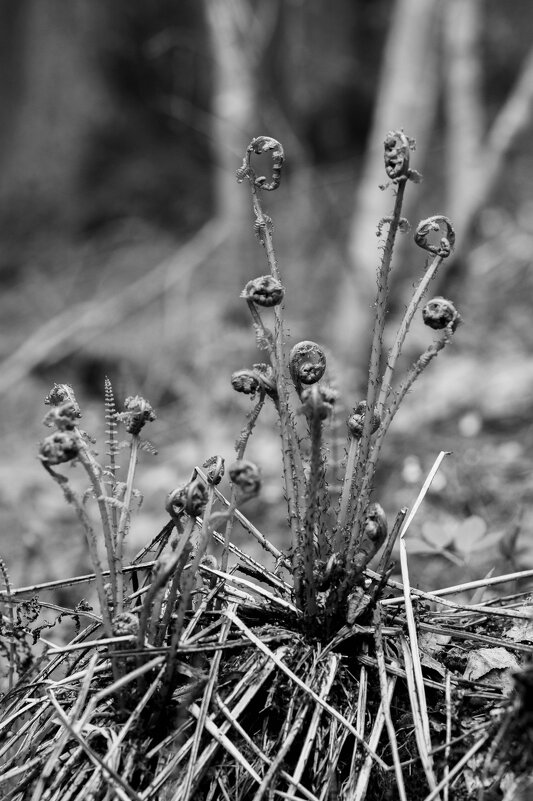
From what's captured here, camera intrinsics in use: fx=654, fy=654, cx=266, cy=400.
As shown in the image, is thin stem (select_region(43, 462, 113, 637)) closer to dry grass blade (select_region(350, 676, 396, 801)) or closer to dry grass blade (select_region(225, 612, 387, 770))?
dry grass blade (select_region(225, 612, 387, 770))

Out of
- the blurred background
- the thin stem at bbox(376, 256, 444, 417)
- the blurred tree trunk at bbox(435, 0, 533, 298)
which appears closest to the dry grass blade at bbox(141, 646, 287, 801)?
the thin stem at bbox(376, 256, 444, 417)

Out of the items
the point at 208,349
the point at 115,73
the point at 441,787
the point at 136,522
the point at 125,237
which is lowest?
the point at 441,787

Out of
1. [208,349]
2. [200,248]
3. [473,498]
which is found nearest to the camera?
[473,498]

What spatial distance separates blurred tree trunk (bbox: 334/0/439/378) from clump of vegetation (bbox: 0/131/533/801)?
454cm

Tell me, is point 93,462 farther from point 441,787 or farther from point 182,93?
point 182,93

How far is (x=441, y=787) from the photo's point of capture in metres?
1.10

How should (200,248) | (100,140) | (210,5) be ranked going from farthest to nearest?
(100,140)
(200,248)
(210,5)

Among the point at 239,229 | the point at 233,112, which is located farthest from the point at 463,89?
the point at 239,229

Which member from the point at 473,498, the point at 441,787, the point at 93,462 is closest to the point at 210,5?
the point at 473,498

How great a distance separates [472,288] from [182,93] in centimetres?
577

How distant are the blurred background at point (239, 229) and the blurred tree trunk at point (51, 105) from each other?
29 mm

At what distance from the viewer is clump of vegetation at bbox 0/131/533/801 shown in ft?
3.80

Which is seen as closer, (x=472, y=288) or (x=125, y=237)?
(x=472, y=288)

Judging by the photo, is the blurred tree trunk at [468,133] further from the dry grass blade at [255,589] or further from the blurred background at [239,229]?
the dry grass blade at [255,589]
